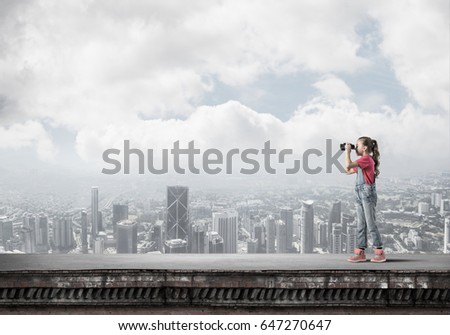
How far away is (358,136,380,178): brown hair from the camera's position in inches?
259

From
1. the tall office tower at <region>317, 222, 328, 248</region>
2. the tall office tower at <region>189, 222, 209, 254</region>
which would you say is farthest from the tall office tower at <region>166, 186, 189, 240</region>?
the tall office tower at <region>317, 222, 328, 248</region>

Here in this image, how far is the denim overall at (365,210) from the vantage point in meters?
6.53

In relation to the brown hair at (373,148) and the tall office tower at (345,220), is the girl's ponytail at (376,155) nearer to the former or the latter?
the brown hair at (373,148)

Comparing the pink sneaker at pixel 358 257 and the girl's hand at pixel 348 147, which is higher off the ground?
the girl's hand at pixel 348 147

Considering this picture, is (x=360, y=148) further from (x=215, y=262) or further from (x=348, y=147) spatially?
(x=215, y=262)

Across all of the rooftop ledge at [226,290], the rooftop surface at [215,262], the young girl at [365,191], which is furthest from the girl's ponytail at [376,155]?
the rooftop ledge at [226,290]

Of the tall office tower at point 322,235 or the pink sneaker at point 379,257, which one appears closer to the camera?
the pink sneaker at point 379,257

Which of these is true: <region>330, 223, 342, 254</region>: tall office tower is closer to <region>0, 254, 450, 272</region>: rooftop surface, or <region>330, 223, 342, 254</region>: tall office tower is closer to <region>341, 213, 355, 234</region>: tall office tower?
<region>341, 213, 355, 234</region>: tall office tower

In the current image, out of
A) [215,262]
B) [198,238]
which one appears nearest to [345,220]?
[198,238]

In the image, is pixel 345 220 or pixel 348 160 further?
pixel 345 220

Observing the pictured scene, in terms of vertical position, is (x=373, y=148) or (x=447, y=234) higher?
(x=373, y=148)

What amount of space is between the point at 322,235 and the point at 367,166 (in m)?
6.91

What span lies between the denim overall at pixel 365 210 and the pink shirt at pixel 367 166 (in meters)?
0.05

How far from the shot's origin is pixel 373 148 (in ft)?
21.7
